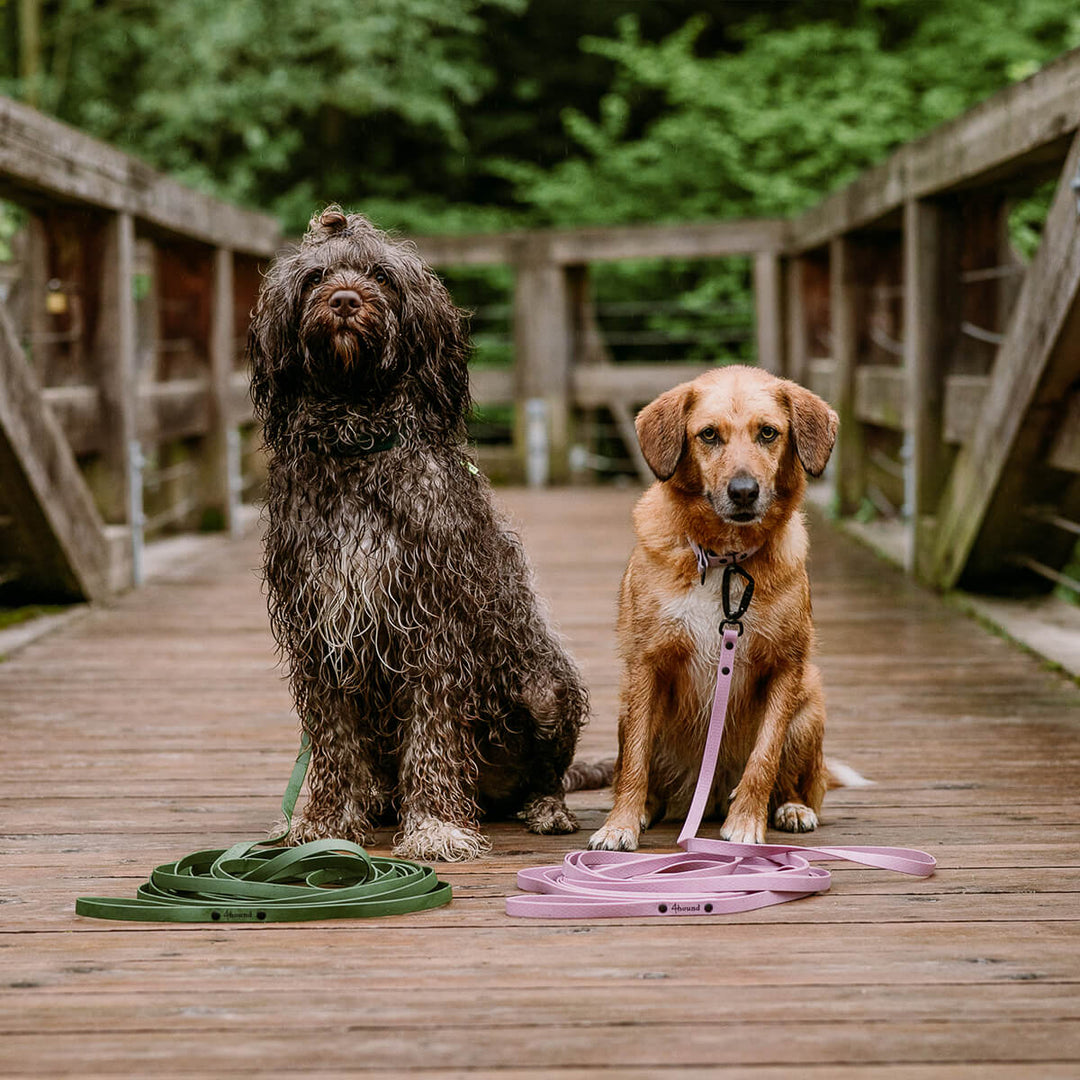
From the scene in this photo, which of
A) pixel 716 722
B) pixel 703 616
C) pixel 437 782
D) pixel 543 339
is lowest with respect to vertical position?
pixel 437 782

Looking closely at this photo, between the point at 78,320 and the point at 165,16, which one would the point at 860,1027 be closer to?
the point at 78,320

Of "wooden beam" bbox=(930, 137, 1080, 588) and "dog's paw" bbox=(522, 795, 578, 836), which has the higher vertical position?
"wooden beam" bbox=(930, 137, 1080, 588)

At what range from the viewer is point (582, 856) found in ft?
11.5

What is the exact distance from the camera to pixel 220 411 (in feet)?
34.6

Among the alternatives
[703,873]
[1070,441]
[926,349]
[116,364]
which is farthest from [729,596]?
[116,364]

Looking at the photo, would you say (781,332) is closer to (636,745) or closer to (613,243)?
(613,243)

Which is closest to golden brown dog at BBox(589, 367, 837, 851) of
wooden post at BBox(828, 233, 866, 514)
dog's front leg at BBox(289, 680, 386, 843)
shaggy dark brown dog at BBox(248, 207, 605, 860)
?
shaggy dark brown dog at BBox(248, 207, 605, 860)

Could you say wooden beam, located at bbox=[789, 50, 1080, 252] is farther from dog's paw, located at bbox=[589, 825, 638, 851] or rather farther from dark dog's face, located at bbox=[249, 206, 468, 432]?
dog's paw, located at bbox=[589, 825, 638, 851]

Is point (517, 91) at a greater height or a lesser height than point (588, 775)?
greater

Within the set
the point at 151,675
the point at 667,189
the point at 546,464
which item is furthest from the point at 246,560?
the point at 667,189

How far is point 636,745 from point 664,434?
739 millimetres

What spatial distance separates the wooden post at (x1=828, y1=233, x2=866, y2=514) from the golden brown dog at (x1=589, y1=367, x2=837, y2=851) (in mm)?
6473

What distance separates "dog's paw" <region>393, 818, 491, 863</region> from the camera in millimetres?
3646

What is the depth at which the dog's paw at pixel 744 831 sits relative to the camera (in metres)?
3.62
